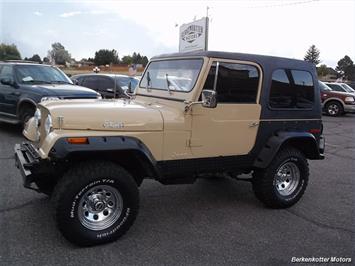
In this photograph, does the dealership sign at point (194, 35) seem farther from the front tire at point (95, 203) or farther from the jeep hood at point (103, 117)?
the front tire at point (95, 203)

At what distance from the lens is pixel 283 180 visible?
4977 millimetres

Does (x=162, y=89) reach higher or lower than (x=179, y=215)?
higher

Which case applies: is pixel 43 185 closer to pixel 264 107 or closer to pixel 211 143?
pixel 211 143

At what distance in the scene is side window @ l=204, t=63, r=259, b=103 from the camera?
163 inches

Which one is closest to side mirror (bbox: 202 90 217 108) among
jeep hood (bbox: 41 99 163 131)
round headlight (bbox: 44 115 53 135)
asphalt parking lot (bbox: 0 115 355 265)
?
jeep hood (bbox: 41 99 163 131)

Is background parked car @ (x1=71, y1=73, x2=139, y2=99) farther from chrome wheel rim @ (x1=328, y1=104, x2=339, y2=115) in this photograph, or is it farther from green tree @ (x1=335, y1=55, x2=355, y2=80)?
green tree @ (x1=335, y1=55, x2=355, y2=80)

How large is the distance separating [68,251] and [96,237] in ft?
0.92

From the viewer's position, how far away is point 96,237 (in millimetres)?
3514

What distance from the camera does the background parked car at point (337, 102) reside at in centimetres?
1802

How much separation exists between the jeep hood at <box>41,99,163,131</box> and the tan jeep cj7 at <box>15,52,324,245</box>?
0.03 feet

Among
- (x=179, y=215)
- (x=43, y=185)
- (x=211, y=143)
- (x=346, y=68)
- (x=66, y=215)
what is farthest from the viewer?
(x=346, y=68)

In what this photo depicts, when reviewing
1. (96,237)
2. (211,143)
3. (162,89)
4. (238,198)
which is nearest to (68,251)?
(96,237)

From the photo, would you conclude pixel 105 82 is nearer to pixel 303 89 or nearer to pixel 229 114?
pixel 303 89

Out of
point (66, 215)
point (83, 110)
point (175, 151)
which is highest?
point (83, 110)
